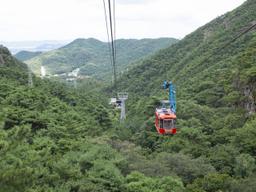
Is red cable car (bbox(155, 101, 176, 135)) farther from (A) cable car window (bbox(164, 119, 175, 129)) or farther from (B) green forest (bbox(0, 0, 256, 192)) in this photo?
(B) green forest (bbox(0, 0, 256, 192))

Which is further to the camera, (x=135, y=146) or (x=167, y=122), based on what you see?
(x=135, y=146)

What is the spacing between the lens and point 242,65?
127ft

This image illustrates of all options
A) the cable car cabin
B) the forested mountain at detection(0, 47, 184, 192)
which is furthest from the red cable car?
the forested mountain at detection(0, 47, 184, 192)

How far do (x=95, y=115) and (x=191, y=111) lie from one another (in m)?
14.9

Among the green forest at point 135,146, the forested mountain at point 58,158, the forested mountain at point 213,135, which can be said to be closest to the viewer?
the forested mountain at point 58,158

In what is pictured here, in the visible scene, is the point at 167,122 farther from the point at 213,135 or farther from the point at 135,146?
the point at 213,135

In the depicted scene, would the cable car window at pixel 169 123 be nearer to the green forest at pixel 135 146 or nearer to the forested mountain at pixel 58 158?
the green forest at pixel 135 146

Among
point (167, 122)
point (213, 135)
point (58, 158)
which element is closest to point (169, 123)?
point (167, 122)

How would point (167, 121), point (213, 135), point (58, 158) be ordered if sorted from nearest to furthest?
1. point (58, 158)
2. point (167, 121)
3. point (213, 135)

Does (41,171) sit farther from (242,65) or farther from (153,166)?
(242,65)

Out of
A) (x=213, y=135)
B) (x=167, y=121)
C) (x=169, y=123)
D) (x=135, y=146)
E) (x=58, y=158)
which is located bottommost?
(x=135, y=146)

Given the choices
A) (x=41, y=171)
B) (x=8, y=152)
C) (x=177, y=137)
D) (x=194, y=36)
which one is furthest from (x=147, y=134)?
(x=194, y=36)

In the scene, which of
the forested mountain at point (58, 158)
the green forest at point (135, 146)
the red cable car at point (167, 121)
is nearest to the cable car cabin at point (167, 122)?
the red cable car at point (167, 121)

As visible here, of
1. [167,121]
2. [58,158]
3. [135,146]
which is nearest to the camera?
[58,158]
